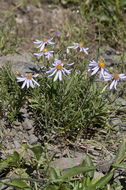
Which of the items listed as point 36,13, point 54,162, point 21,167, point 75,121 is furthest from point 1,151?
point 36,13

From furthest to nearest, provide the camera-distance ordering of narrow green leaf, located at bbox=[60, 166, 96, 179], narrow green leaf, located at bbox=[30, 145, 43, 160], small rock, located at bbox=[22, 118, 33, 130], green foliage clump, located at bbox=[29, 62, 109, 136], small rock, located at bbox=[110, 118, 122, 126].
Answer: small rock, located at bbox=[110, 118, 122, 126]
small rock, located at bbox=[22, 118, 33, 130]
green foliage clump, located at bbox=[29, 62, 109, 136]
narrow green leaf, located at bbox=[30, 145, 43, 160]
narrow green leaf, located at bbox=[60, 166, 96, 179]

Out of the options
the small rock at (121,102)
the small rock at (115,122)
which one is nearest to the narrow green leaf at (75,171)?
the small rock at (115,122)

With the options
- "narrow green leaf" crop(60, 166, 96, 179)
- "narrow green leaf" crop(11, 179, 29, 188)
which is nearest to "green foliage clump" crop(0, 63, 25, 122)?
"narrow green leaf" crop(11, 179, 29, 188)

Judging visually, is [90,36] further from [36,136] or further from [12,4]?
[36,136]

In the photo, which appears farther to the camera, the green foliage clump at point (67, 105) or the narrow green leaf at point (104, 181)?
the green foliage clump at point (67, 105)

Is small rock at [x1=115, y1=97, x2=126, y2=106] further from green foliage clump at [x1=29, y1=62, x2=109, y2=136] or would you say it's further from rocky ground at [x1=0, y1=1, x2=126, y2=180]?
green foliage clump at [x1=29, y1=62, x2=109, y2=136]

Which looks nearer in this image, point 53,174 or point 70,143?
point 53,174

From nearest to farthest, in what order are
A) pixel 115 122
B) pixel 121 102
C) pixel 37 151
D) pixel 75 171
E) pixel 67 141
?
pixel 75 171
pixel 37 151
pixel 67 141
pixel 115 122
pixel 121 102

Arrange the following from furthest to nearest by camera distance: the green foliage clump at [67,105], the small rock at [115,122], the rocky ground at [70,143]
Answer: the small rock at [115,122] < the green foliage clump at [67,105] < the rocky ground at [70,143]

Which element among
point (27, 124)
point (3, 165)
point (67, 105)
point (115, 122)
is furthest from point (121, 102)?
point (3, 165)

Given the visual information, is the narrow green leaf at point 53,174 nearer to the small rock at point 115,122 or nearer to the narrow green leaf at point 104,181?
the narrow green leaf at point 104,181

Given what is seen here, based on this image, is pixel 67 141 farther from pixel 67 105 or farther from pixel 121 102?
pixel 121 102

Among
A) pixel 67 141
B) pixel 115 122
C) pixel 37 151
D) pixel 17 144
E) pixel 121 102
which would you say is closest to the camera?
pixel 37 151
